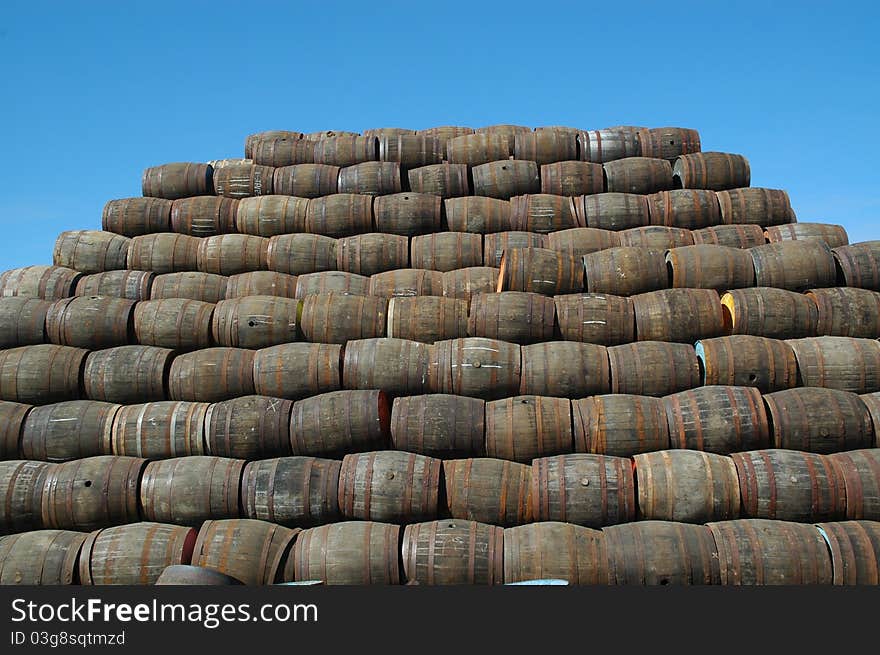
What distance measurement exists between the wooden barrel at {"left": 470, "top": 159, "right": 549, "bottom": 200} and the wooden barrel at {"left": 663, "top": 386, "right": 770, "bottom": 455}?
6052 millimetres

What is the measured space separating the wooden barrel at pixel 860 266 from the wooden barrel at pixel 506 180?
220 inches

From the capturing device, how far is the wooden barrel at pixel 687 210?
44.2 feet

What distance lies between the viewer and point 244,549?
8.33 metres

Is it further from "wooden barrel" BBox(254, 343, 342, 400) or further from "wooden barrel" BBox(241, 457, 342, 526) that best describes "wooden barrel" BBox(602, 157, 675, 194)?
"wooden barrel" BBox(241, 457, 342, 526)

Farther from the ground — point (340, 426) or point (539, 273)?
point (539, 273)

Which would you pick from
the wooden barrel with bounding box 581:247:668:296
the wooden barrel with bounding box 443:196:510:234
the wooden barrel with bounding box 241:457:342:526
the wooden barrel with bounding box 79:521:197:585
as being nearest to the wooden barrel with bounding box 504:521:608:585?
the wooden barrel with bounding box 241:457:342:526

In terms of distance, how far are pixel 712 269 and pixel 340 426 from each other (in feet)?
21.6

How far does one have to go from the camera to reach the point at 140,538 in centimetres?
851

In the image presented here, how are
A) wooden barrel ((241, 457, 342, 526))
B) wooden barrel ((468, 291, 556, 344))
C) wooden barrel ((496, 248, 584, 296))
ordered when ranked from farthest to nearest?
wooden barrel ((496, 248, 584, 296))
wooden barrel ((468, 291, 556, 344))
wooden barrel ((241, 457, 342, 526))

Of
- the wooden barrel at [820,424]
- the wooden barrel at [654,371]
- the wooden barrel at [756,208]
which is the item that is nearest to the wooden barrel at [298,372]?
the wooden barrel at [654,371]

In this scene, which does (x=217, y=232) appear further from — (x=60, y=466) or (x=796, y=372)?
(x=796, y=372)

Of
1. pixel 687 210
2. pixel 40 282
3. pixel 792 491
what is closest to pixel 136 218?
pixel 40 282

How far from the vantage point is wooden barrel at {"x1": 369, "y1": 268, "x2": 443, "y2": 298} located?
1198 cm

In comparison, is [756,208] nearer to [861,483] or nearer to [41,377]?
[861,483]
